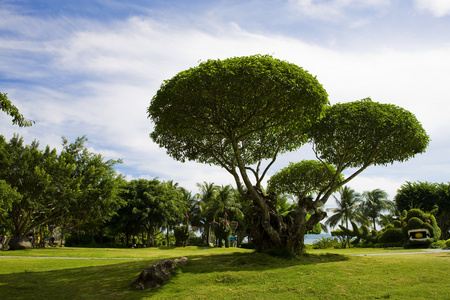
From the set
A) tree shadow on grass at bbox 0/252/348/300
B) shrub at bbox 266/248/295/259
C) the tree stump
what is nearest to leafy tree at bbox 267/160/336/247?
shrub at bbox 266/248/295/259

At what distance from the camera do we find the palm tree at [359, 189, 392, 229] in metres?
65.8

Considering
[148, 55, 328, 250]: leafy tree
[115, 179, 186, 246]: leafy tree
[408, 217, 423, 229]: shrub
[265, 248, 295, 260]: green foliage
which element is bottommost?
[265, 248, 295, 260]: green foliage

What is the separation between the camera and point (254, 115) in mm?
16578

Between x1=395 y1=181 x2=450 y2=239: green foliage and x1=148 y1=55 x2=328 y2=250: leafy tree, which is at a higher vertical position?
x1=148 y1=55 x2=328 y2=250: leafy tree

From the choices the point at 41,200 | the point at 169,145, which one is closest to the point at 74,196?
the point at 41,200

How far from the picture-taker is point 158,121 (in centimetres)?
1753

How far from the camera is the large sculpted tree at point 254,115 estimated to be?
15.3m

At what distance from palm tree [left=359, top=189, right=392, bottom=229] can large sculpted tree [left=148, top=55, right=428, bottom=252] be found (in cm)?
5047

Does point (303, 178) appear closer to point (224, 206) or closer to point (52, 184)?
point (52, 184)

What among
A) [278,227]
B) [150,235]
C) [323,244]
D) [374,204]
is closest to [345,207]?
[374,204]

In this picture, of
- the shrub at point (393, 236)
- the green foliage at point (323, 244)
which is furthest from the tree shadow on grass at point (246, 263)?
the green foliage at point (323, 244)

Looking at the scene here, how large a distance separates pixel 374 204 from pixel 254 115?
58.4 metres

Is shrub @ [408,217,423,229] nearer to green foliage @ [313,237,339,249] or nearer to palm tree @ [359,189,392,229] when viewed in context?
green foliage @ [313,237,339,249]

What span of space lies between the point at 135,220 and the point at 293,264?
37.6m
